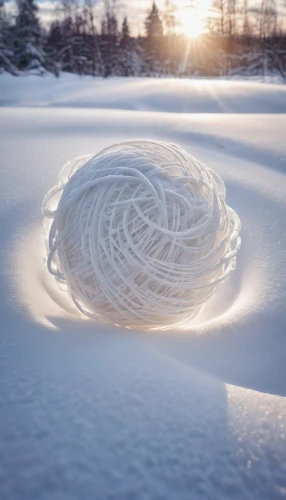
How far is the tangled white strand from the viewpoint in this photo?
0.77 metres

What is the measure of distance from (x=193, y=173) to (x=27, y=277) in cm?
49

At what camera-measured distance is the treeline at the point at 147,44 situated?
9.85 m

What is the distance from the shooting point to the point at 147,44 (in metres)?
15.6

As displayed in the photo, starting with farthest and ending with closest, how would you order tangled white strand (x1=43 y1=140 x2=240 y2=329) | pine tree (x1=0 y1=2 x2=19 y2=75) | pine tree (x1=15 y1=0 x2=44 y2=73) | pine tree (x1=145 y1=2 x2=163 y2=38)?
pine tree (x1=145 y1=2 x2=163 y2=38) → pine tree (x1=15 y1=0 x2=44 y2=73) → pine tree (x1=0 y1=2 x2=19 y2=75) → tangled white strand (x1=43 y1=140 x2=240 y2=329)

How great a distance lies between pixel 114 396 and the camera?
1.86 ft

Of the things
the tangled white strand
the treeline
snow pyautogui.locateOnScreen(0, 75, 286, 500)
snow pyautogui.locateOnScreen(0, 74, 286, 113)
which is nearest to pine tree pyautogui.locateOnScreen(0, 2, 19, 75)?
the treeline

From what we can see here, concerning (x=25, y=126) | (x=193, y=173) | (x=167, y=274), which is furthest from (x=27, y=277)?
(x=25, y=126)

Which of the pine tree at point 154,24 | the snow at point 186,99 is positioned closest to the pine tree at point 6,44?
the snow at point 186,99

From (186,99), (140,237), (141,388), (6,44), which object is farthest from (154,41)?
(141,388)

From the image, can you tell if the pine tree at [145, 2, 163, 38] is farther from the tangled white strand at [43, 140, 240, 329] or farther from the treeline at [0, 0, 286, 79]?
the tangled white strand at [43, 140, 240, 329]

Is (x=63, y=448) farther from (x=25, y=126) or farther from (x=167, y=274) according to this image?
(x=25, y=126)

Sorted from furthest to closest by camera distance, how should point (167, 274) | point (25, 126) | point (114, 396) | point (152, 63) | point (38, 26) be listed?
point (152, 63)
point (38, 26)
point (25, 126)
point (167, 274)
point (114, 396)

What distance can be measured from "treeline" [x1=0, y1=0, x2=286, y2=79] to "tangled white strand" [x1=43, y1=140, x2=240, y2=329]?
9627mm

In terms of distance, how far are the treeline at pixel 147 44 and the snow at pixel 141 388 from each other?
9.60 m
